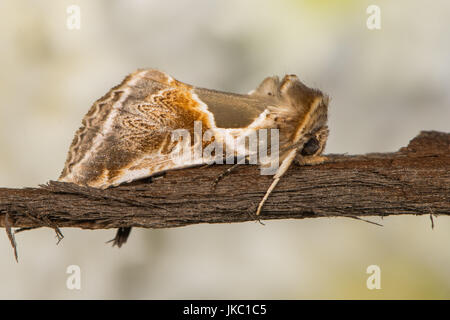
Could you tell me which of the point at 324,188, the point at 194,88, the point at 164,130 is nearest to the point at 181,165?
the point at 164,130

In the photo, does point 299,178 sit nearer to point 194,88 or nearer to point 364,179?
point 364,179

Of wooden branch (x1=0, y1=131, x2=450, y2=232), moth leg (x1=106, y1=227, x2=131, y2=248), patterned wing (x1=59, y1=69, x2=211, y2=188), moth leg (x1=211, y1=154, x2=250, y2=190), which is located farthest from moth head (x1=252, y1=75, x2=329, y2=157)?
moth leg (x1=106, y1=227, x2=131, y2=248)

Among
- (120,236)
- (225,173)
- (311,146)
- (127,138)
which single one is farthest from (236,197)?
(120,236)

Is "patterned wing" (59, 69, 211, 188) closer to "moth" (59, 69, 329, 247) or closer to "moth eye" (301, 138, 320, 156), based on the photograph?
"moth" (59, 69, 329, 247)

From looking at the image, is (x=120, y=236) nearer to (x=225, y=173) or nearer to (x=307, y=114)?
(x=225, y=173)

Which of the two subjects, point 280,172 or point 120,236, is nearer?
point 280,172

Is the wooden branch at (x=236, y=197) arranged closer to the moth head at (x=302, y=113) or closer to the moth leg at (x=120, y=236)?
the moth head at (x=302, y=113)
